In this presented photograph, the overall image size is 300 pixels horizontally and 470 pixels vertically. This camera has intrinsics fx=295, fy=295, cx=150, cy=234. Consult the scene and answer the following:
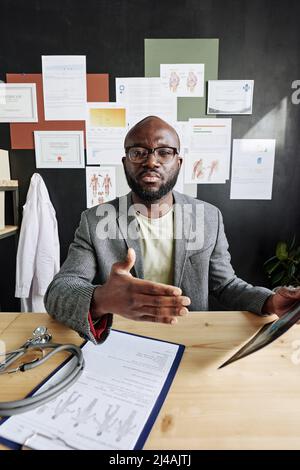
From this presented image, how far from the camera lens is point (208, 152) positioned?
6.60ft

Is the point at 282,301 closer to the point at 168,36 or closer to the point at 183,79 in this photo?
the point at 183,79

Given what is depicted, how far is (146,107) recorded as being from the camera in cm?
196

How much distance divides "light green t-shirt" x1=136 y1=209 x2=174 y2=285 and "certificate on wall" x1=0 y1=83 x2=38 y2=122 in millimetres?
1311

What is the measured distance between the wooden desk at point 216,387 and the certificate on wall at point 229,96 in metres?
1.59

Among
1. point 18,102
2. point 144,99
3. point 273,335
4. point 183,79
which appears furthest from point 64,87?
point 273,335

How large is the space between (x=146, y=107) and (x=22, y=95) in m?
0.82

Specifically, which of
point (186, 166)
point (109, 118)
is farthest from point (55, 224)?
point (186, 166)

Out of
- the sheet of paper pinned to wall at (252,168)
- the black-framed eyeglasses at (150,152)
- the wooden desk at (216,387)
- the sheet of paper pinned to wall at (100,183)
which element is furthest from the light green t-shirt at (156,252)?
the sheet of paper pinned to wall at (252,168)

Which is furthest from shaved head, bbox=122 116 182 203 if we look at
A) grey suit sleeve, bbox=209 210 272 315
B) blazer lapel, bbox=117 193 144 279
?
grey suit sleeve, bbox=209 210 272 315

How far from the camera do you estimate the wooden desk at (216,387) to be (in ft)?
1.41

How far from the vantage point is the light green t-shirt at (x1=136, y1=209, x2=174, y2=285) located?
1186mm

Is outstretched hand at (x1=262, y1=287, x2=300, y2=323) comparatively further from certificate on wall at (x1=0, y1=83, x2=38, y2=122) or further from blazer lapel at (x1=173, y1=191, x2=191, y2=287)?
certificate on wall at (x1=0, y1=83, x2=38, y2=122)

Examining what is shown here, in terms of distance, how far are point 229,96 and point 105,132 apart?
0.85 meters
